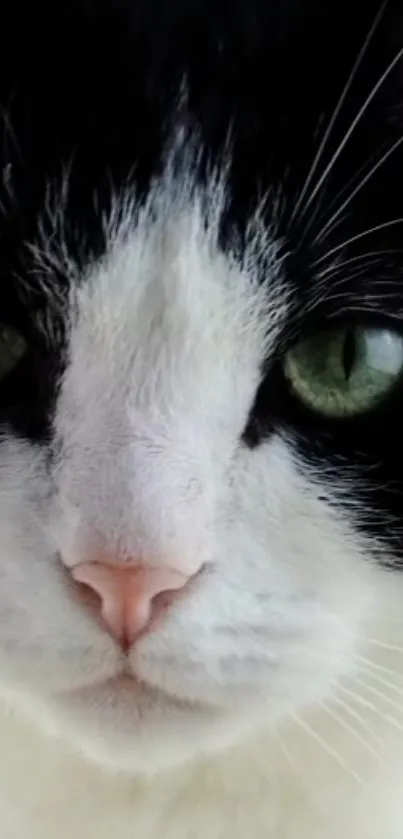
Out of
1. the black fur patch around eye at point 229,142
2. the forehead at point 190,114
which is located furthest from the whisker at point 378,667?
the forehead at point 190,114

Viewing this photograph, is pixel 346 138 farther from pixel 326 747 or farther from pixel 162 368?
pixel 326 747

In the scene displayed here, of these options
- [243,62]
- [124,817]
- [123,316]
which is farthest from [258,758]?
[243,62]

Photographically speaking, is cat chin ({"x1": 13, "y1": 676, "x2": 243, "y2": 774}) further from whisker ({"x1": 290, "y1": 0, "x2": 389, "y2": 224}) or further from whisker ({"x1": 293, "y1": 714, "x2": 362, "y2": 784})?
whisker ({"x1": 290, "y1": 0, "x2": 389, "y2": 224})

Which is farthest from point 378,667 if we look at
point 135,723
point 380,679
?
point 135,723

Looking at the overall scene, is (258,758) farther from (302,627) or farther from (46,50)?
(46,50)

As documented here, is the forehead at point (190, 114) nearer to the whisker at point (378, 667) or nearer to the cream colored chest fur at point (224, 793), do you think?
the whisker at point (378, 667)
